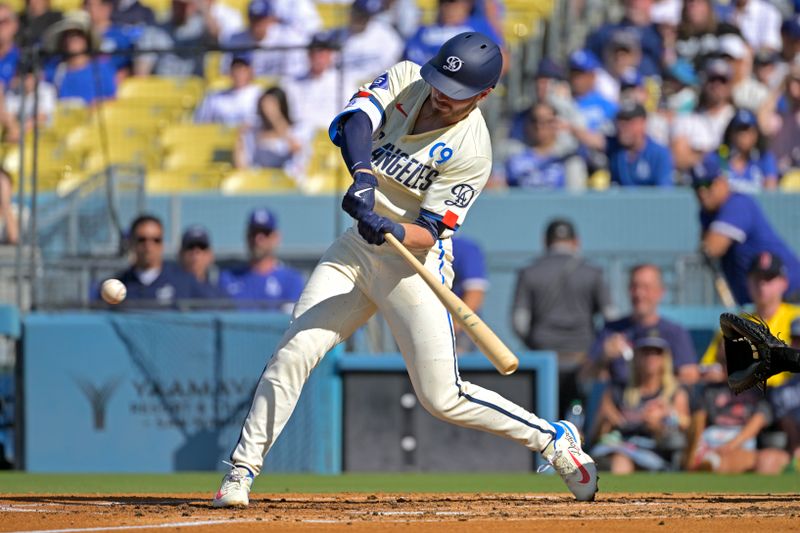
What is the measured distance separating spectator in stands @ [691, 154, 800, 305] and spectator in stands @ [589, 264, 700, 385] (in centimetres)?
96

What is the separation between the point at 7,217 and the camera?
11.8 meters

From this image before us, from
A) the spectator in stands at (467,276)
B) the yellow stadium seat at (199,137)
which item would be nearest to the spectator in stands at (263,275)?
the spectator in stands at (467,276)

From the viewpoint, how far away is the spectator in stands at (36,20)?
12.6m

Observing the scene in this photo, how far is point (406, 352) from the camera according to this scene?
6387mm

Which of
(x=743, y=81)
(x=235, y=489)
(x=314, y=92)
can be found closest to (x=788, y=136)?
(x=743, y=81)

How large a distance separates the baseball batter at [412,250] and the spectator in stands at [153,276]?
4.78 metres

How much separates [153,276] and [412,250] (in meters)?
5.26

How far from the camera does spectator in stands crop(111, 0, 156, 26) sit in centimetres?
1556

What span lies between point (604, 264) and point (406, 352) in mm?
5500

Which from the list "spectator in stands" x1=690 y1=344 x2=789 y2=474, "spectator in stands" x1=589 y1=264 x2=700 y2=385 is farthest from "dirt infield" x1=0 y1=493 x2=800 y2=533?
"spectator in stands" x1=589 y1=264 x2=700 y2=385

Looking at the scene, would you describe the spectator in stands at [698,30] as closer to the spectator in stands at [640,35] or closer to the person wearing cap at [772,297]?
the spectator in stands at [640,35]

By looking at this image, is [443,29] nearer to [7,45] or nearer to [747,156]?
[747,156]

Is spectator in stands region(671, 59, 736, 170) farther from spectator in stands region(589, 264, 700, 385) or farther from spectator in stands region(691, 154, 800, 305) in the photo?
spectator in stands region(589, 264, 700, 385)

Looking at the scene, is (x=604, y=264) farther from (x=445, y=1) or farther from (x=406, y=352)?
(x=406, y=352)
